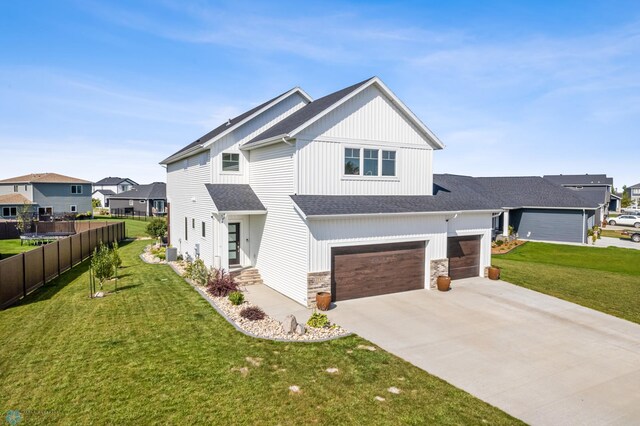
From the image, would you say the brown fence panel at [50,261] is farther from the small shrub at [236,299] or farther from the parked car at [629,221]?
the parked car at [629,221]

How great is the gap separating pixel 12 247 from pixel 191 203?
1784cm

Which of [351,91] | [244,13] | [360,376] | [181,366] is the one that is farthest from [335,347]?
[244,13]

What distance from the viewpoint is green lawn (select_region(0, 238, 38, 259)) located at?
2488cm

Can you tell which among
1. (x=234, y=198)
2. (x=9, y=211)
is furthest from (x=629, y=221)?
(x=9, y=211)

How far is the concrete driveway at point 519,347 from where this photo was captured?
23.9 ft

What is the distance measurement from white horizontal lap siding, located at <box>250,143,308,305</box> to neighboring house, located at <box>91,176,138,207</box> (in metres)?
76.1

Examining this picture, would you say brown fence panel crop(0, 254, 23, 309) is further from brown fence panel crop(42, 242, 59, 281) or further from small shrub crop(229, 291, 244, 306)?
small shrub crop(229, 291, 244, 306)

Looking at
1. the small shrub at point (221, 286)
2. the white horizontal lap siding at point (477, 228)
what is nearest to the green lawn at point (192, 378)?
the small shrub at point (221, 286)

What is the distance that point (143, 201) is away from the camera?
5978 centimetres

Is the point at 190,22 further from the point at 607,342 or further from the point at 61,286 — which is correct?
the point at 607,342

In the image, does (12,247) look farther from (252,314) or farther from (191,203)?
(252,314)

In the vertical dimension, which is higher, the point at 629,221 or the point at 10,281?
the point at 629,221

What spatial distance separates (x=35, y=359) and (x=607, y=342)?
15307mm

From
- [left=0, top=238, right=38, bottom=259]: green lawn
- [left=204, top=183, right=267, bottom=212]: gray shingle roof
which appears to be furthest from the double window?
[left=0, top=238, right=38, bottom=259]: green lawn
